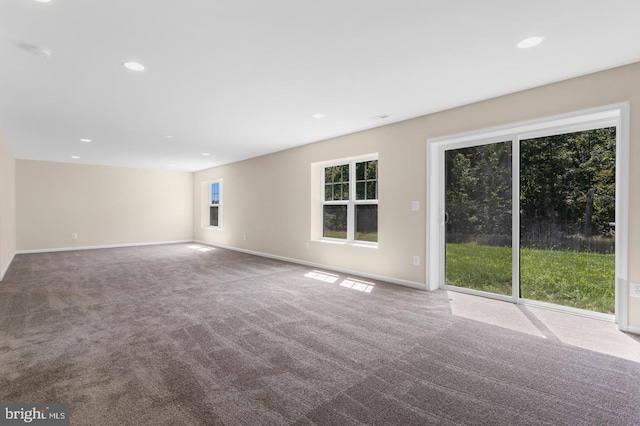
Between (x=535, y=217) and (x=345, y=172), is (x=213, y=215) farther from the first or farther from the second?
(x=535, y=217)

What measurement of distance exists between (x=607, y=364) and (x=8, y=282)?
23.6ft

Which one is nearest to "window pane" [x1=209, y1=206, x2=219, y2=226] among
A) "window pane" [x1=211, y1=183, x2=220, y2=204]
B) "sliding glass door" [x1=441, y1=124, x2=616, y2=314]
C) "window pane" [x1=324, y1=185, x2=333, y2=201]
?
"window pane" [x1=211, y1=183, x2=220, y2=204]

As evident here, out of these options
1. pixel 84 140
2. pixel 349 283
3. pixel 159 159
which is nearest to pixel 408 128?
pixel 349 283

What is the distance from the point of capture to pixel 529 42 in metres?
2.41

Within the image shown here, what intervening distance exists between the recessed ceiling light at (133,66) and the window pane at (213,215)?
684 centimetres

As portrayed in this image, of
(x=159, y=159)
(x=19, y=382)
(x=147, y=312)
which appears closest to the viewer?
(x=19, y=382)

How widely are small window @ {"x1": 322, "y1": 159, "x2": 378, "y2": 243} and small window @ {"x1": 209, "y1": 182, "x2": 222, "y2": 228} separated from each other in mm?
4452

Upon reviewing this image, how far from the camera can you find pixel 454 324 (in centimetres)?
299

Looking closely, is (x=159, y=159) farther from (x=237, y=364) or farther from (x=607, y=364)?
(x=607, y=364)

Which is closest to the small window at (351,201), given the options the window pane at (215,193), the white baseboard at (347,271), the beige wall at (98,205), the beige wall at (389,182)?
the beige wall at (389,182)

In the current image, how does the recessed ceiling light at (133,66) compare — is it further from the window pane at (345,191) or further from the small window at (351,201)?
the window pane at (345,191)

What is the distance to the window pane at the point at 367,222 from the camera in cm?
507

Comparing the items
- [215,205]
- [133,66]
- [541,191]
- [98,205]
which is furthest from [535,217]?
[98,205]

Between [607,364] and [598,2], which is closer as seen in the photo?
[598,2]
